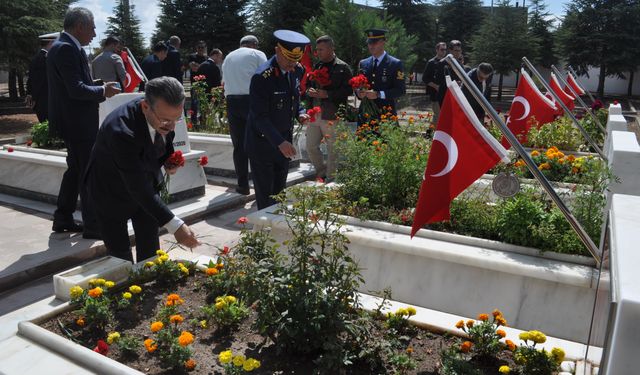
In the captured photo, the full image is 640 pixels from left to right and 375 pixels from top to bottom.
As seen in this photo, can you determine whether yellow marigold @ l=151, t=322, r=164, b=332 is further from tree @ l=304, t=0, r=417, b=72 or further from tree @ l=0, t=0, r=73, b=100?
tree @ l=0, t=0, r=73, b=100

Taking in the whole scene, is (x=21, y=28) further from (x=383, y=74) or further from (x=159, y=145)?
(x=159, y=145)

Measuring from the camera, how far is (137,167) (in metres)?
3.08

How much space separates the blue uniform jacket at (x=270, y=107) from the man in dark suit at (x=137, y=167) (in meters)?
1.21

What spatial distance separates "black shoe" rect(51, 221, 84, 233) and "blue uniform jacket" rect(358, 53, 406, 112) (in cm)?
385

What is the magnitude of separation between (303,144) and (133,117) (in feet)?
20.8

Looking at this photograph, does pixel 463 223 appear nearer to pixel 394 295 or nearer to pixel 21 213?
pixel 394 295

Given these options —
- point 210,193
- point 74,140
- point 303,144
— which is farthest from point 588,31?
point 74,140

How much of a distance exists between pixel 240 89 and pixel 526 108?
358 centimetres

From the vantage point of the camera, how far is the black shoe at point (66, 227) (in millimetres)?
5168

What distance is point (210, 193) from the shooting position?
676cm

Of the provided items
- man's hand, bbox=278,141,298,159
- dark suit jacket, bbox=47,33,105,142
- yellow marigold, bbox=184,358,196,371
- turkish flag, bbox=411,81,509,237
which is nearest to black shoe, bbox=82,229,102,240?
dark suit jacket, bbox=47,33,105,142

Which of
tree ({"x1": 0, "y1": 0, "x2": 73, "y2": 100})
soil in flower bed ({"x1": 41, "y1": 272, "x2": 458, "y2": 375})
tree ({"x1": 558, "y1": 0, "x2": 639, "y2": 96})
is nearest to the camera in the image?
soil in flower bed ({"x1": 41, "y1": 272, "x2": 458, "y2": 375})

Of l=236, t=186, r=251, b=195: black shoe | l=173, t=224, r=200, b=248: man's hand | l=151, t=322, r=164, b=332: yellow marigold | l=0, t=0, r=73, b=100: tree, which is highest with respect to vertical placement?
l=0, t=0, r=73, b=100: tree

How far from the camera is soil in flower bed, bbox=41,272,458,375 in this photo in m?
2.31
